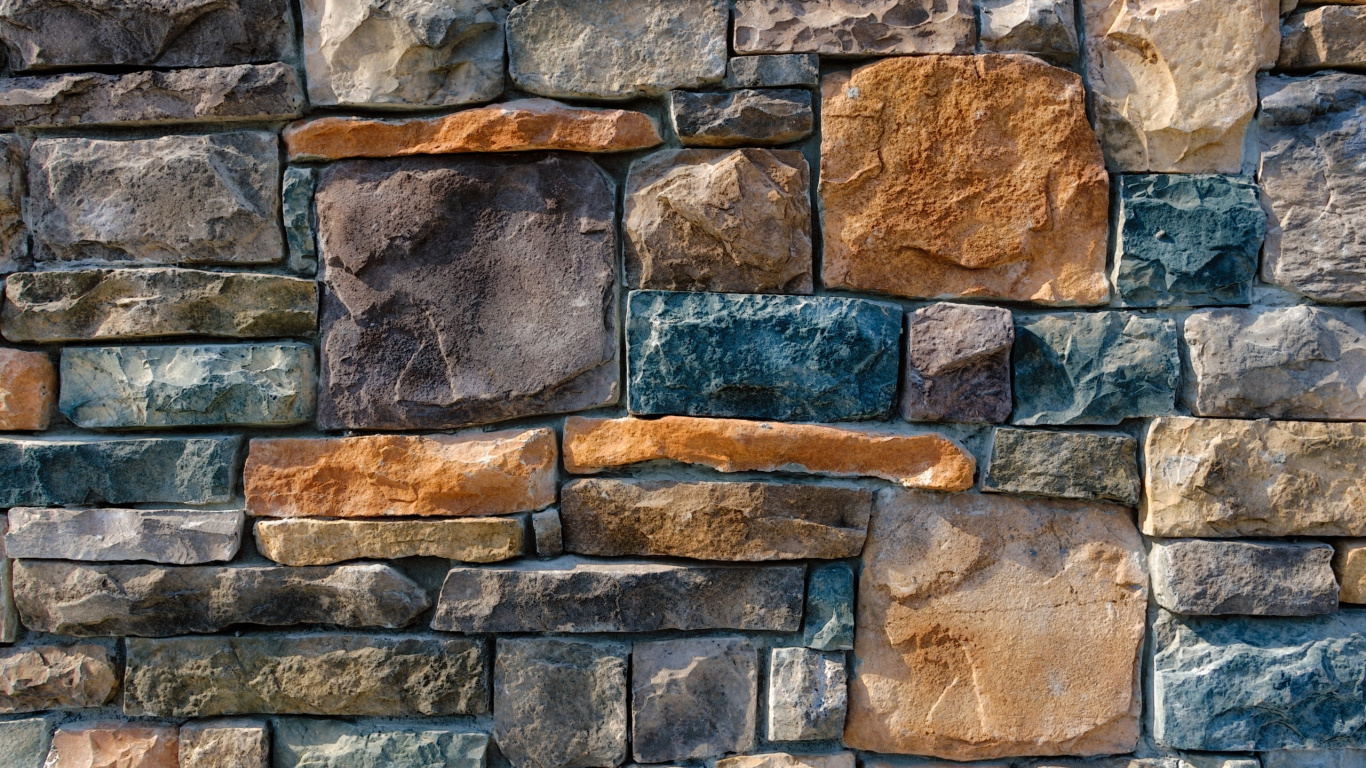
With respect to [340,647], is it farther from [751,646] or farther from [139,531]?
[751,646]

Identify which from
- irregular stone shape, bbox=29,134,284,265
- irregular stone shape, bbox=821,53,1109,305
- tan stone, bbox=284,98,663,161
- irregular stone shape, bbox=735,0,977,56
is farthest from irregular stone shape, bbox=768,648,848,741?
irregular stone shape, bbox=29,134,284,265

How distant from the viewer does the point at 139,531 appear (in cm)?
155

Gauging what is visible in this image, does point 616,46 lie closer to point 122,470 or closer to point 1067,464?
point 1067,464

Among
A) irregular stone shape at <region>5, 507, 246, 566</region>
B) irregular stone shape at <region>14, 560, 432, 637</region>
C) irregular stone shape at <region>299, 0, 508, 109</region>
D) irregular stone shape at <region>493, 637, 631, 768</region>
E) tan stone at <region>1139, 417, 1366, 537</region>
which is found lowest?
irregular stone shape at <region>493, 637, 631, 768</region>

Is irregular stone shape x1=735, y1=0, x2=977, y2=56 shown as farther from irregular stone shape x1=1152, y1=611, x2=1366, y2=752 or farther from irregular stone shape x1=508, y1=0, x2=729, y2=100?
irregular stone shape x1=1152, y1=611, x2=1366, y2=752

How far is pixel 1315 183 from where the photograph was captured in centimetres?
148

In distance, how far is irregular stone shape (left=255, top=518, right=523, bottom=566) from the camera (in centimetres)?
Result: 152

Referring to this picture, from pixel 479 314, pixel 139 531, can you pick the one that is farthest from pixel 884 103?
pixel 139 531

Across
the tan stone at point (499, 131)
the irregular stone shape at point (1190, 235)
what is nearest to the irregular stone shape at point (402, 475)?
the tan stone at point (499, 131)

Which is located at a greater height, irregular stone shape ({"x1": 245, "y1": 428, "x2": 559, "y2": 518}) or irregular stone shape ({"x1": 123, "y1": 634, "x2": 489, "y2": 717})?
irregular stone shape ({"x1": 245, "y1": 428, "x2": 559, "y2": 518})

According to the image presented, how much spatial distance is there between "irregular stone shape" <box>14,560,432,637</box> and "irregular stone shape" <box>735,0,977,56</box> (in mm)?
1191

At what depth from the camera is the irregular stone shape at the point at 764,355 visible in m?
1.49

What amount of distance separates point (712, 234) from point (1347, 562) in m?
1.27

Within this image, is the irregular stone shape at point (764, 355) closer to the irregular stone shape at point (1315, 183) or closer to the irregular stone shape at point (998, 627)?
the irregular stone shape at point (998, 627)
